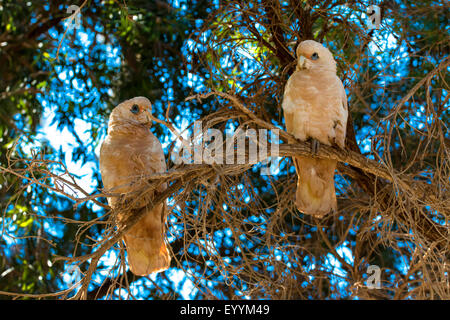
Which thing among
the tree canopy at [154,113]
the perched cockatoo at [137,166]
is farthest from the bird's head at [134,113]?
the tree canopy at [154,113]

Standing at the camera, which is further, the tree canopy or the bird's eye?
the tree canopy

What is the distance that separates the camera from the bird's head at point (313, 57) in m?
2.92

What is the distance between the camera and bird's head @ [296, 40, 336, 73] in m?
2.92

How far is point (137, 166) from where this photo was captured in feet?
9.45

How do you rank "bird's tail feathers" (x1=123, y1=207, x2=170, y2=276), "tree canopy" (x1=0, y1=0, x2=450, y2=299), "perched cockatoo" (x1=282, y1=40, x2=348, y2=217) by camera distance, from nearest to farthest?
"bird's tail feathers" (x1=123, y1=207, x2=170, y2=276) < "perched cockatoo" (x1=282, y1=40, x2=348, y2=217) < "tree canopy" (x1=0, y1=0, x2=450, y2=299)

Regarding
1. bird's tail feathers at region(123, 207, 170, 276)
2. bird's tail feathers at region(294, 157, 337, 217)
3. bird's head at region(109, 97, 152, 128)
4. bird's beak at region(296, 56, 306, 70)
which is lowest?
bird's tail feathers at region(123, 207, 170, 276)

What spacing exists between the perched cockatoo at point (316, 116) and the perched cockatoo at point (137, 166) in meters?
0.75

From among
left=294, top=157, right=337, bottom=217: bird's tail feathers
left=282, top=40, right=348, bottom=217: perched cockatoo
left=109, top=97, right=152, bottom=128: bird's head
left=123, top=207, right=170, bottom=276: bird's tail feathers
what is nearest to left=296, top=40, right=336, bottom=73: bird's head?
left=282, top=40, right=348, bottom=217: perched cockatoo

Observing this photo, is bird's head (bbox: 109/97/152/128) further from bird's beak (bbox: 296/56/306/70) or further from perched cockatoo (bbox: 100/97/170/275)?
bird's beak (bbox: 296/56/306/70)

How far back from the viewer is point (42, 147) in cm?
417

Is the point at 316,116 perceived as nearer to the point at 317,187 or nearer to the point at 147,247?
the point at 317,187

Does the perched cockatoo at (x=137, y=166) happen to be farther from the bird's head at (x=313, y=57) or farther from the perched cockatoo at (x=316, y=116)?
the bird's head at (x=313, y=57)

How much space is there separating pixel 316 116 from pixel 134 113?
0.97 m
